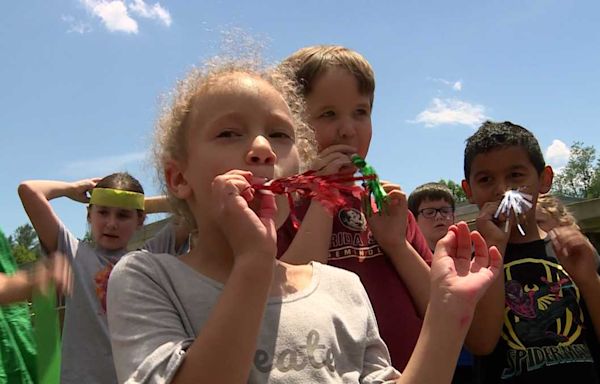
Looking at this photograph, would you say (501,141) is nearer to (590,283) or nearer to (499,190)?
(499,190)

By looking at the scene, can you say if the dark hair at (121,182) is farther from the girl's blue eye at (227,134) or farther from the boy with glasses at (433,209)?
the girl's blue eye at (227,134)

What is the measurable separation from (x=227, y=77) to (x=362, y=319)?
2.68ft

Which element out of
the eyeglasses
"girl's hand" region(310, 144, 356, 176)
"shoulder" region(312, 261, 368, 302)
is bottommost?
"shoulder" region(312, 261, 368, 302)

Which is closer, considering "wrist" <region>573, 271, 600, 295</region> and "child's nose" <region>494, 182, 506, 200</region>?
"wrist" <region>573, 271, 600, 295</region>

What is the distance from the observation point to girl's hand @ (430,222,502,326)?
1.42m

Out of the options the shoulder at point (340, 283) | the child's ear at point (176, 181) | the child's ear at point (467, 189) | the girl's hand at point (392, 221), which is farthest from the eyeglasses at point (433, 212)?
the child's ear at point (176, 181)

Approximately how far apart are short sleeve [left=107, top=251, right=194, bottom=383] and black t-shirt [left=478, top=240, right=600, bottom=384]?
71.4 inches

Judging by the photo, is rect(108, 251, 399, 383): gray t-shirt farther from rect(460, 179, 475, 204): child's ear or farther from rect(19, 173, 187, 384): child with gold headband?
rect(19, 173, 187, 384): child with gold headband

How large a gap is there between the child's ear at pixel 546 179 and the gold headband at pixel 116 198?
10.4 feet

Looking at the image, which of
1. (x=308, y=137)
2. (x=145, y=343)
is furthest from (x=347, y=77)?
(x=145, y=343)

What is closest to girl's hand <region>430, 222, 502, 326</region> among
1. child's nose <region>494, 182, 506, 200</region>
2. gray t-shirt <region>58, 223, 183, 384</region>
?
child's nose <region>494, 182, 506, 200</region>

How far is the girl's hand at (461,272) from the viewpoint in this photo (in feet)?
4.66

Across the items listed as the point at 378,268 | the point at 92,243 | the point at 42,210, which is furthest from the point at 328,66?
the point at 92,243

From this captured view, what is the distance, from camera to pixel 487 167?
3008mm
